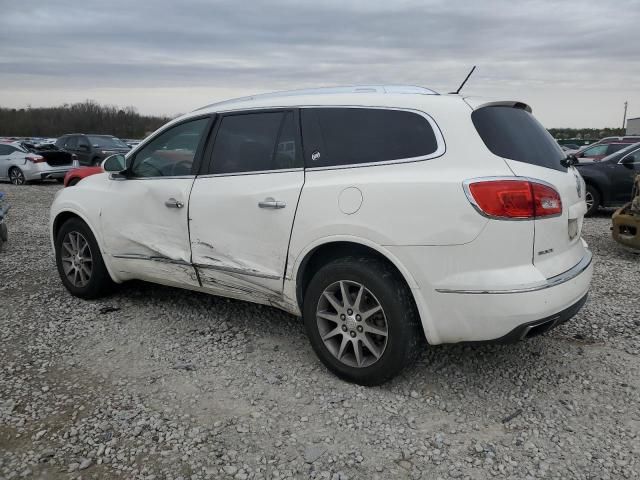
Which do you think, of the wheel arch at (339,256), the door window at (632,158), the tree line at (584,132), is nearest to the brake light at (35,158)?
the door window at (632,158)

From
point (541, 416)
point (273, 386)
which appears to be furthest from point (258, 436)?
point (541, 416)

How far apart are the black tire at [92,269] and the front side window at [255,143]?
1591 mm

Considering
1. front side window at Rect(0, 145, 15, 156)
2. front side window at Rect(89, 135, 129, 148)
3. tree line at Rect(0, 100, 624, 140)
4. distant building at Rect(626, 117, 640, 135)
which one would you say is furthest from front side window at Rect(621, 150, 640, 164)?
tree line at Rect(0, 100, 624, 140)

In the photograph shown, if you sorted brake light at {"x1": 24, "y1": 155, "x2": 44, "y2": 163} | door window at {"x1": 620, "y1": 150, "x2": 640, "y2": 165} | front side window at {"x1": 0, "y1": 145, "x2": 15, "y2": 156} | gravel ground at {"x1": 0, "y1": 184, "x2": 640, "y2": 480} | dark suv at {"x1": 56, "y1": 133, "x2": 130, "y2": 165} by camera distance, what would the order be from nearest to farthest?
gravel ground at {"x1": 0, "y1": 184, "x2": 640, "y2": 480}
door window at {"x1": 620, "y1": 150, "x2": 640, "y2": 165}
brake light at {"x1": 24, "y1": 155, "x2": 44, "y2": 163}
front side window at {"x1": 0, "y1": 145, "x2": 15, "y2": 156}
dark suv at {"x1": 56, "y1": 133, "x2": 130, "y2": 165}

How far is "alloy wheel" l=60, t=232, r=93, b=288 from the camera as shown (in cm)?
489

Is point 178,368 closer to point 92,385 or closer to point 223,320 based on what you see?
point 92,385

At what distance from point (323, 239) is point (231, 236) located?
0.80 meters

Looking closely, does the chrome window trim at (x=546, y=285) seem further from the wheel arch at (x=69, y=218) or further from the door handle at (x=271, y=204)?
the wheel arch at (x=69, y=218)

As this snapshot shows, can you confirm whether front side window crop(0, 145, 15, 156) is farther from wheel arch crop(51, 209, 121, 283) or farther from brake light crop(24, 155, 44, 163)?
wheel arch crop(51, 209, 121, 283)

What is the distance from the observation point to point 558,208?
10.00ft

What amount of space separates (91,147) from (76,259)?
1612 centimetres

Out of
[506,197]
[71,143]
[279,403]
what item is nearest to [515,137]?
[506,197]

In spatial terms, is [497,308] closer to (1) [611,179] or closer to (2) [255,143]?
(2) [255,143]

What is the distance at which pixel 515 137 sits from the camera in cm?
316
